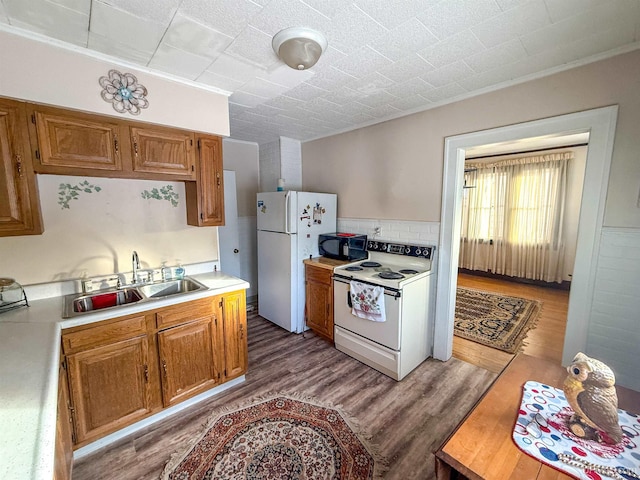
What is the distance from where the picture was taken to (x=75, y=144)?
175 centimetres

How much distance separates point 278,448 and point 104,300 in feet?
5.44

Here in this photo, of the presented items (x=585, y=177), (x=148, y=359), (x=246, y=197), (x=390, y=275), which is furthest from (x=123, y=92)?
(x=585, y=177)

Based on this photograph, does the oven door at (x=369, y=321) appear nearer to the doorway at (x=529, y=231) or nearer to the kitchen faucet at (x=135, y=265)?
the doorway at (x=529, y=231)

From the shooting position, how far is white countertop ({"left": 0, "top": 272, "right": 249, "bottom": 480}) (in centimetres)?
74

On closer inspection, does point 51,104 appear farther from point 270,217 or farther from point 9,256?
point 270,217

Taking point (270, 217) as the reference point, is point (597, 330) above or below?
below

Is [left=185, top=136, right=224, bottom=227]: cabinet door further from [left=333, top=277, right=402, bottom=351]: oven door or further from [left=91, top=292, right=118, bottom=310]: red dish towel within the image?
[left=333, top=277, right=402, bottom=351]: oven door

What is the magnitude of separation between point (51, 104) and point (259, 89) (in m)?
1.33

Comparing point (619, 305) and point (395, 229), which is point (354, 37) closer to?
point (395, 229)

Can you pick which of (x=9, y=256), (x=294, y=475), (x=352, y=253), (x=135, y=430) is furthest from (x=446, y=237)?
(x=9, y=256)

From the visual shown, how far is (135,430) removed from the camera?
6.27 ft

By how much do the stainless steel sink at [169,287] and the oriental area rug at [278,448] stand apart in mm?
994

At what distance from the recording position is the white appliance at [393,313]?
2.40 metres

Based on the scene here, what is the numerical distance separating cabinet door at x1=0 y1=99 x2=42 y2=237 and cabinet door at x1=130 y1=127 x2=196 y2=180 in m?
0.53
